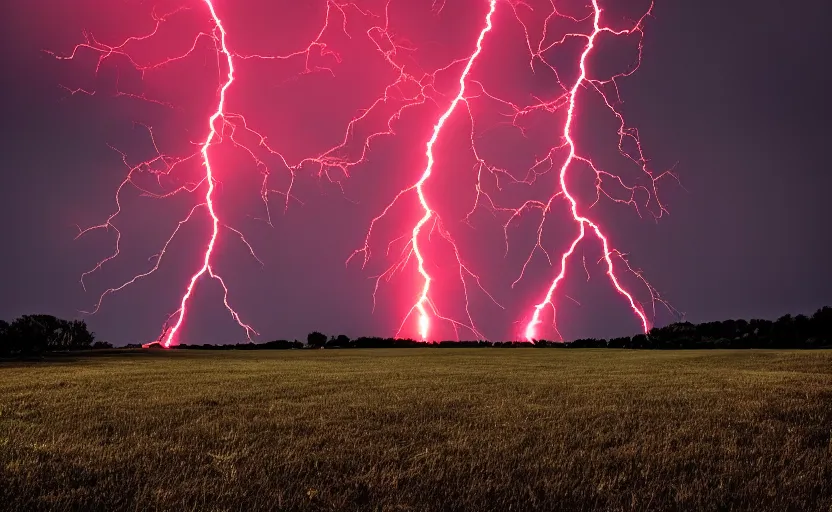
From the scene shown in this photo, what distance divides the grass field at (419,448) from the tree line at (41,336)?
73.0ft

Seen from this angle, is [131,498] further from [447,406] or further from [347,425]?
[447,406]

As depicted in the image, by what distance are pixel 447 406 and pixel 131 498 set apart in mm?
5278

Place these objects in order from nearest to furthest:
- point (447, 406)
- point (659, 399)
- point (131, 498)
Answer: point (131, 498) < point (447, 406) < point (659, 399)

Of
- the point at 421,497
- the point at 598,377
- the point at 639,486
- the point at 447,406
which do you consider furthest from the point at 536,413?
the point at 598,377

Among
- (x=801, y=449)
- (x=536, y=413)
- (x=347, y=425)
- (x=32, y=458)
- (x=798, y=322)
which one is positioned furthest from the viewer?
(x=798, y=322)

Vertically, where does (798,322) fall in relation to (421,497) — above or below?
above

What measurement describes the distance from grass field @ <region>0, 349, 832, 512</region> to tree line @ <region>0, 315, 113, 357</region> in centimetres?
2226

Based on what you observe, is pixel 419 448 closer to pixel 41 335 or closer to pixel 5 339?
pixel 5 339

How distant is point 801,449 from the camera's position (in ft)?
22.2

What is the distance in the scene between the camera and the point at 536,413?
8680mm

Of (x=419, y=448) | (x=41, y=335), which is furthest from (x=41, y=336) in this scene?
(x=419, y=448)

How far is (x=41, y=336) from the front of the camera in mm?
34438

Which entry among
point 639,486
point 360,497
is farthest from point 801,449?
point 360,497

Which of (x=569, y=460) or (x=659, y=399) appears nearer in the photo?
(x=569, y=460)
